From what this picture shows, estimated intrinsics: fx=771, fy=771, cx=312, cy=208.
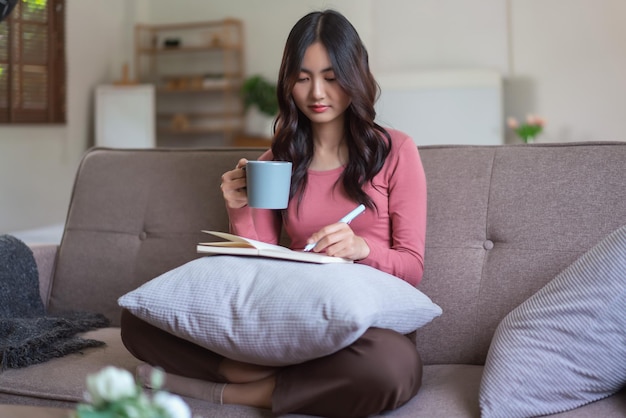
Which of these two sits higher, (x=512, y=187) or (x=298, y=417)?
(x=512, y=187)

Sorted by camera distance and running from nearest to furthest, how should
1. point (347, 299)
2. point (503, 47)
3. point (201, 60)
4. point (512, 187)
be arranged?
point (347, 299) → point (512, 187) → point (503, 47) → point (201, 60)

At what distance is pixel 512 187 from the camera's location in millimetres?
1764

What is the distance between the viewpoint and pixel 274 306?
1.35 meters

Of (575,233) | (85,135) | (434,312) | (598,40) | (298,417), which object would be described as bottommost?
(298,417)

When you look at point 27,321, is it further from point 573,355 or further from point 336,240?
point 573,355

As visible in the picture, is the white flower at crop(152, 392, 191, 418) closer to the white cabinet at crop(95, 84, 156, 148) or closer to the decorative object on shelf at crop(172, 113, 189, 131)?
the white cabinet at crop(95, 84, 156, 148)

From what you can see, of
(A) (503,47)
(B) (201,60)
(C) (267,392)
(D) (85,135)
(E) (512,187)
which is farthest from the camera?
(B) (201,60)

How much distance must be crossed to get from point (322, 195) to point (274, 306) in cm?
50

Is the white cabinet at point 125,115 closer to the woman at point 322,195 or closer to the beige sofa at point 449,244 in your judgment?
the beige sofa at point 449,244

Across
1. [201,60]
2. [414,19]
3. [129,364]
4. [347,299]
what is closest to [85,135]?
[201,60]

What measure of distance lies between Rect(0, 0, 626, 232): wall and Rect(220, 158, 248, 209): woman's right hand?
4.10m

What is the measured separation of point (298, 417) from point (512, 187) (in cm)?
75

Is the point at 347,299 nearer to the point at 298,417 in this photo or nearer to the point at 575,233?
the point at 298,417

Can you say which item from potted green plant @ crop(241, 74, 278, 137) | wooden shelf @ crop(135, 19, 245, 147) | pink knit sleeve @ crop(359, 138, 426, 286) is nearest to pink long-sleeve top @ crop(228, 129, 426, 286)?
pink knit sleeve @ crop(359, 138, 426, 286)
